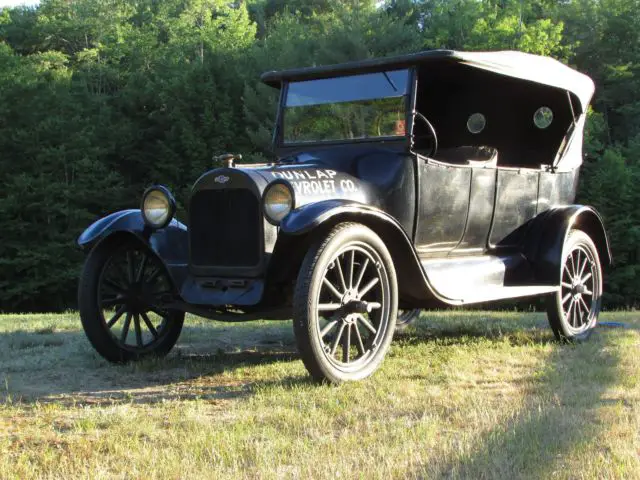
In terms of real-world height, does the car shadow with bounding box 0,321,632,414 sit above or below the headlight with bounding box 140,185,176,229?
below

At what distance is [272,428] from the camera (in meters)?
3.48

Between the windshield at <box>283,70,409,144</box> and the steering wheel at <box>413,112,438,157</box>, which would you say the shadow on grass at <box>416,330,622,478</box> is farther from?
the windshield at <box>283,70,409,144</box>

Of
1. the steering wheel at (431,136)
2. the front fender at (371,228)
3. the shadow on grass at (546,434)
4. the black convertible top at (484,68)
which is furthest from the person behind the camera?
the steering wheel at (431,136)

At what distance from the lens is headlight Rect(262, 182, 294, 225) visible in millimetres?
4742

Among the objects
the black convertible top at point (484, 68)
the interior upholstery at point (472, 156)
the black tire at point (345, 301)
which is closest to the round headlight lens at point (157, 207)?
the black tire at point (345, 301)

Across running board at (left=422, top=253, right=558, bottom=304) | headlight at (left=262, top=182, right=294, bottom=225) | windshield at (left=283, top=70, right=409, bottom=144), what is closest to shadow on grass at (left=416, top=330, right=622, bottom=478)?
running board at (left=422, top=253, right=558, bottom=304)

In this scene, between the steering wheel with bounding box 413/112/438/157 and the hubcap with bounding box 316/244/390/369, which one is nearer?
the hubcap with bounding box 316/244/390/369

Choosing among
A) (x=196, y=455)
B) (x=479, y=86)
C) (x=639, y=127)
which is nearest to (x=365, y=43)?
(x=639, y=127)

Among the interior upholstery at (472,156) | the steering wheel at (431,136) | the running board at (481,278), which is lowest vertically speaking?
the running board at (481,278)

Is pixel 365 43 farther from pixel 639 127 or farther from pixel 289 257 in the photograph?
pixel 289 257

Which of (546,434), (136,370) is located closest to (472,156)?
(136,370)

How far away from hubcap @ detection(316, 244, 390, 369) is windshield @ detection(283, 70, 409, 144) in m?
1.33

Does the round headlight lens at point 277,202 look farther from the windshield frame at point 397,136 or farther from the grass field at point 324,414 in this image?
the windshield frame at point 397,136

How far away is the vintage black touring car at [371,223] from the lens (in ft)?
15.4
